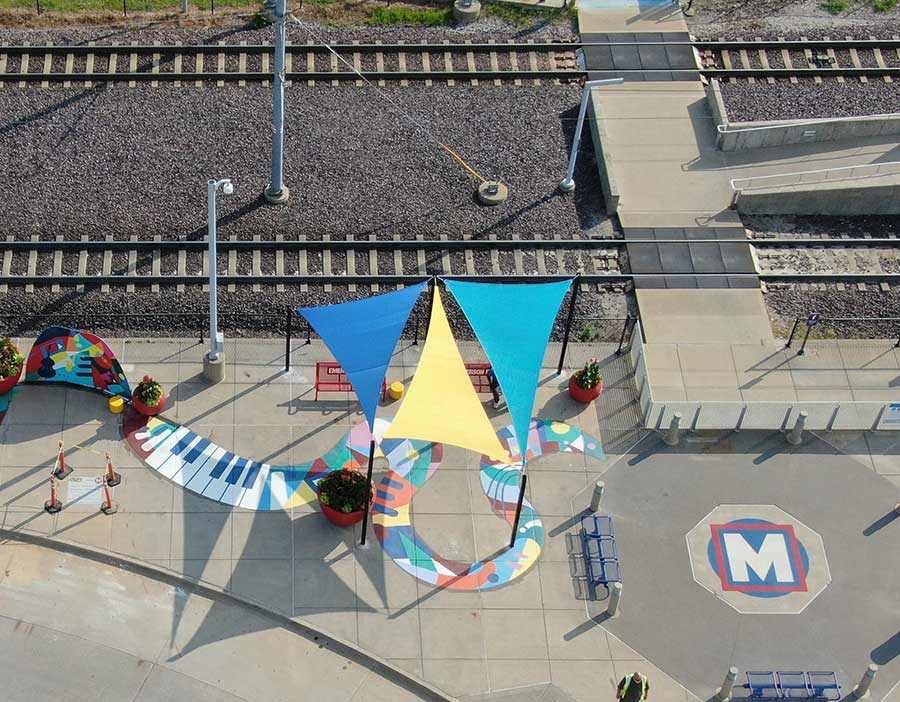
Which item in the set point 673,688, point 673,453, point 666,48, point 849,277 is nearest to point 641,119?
point 666,48

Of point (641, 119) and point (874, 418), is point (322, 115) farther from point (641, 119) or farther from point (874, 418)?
point (874, 418)

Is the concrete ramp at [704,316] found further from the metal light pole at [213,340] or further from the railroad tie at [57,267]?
the railroad tie at [57,267]

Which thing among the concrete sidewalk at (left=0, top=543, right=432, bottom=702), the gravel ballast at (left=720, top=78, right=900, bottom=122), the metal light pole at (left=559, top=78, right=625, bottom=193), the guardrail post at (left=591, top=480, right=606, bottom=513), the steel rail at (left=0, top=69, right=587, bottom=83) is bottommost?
the concrete sidewalk at (left=0, top=543, right=432, bottom=702)

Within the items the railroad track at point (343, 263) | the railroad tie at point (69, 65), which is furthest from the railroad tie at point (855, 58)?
the railroad tie at point (69, 65)

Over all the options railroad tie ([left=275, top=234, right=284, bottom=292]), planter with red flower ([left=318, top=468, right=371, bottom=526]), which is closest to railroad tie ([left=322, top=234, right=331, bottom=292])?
railroad tie ([left=275, top=234, right=284, bottom=292])

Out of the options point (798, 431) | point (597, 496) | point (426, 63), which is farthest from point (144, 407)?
point (798, 431)

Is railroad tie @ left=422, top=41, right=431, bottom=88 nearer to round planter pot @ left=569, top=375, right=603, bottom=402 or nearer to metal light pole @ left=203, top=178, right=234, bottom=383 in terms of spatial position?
metal light pole @ left=203, top=178, right=234, bottom=383
